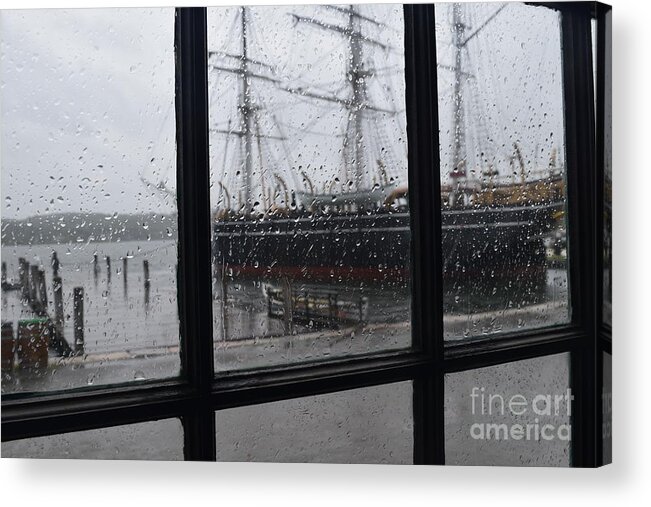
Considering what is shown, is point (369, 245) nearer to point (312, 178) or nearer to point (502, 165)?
point (312, 178)

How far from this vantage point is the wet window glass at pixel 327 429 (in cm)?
162

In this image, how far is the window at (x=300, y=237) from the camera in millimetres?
1584

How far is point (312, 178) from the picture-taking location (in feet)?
5.29

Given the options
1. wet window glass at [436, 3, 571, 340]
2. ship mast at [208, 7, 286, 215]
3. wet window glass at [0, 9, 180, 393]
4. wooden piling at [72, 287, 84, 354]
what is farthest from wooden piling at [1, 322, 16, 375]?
wet window glass at [436, 3, 571, 340]

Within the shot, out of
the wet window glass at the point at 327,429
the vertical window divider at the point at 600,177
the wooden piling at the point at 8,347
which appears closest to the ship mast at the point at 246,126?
the wet window glass at the point at 327,429

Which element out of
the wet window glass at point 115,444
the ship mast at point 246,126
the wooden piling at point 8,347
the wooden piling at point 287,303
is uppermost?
the ship mast at point 246,126

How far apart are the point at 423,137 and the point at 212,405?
2.34 feet

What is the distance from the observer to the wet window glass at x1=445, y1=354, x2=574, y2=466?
62.5 inches

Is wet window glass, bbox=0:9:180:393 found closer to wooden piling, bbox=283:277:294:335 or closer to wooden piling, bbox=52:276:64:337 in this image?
wooden piling, bbox=52:276:64:337

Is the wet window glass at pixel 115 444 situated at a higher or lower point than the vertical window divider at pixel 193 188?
lower

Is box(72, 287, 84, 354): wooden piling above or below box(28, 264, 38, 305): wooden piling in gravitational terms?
below

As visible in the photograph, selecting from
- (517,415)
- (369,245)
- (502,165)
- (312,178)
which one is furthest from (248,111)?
(517,415)

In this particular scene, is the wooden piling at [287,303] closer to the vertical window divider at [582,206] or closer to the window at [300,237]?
the window at [300,237]

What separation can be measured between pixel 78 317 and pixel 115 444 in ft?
0.92
